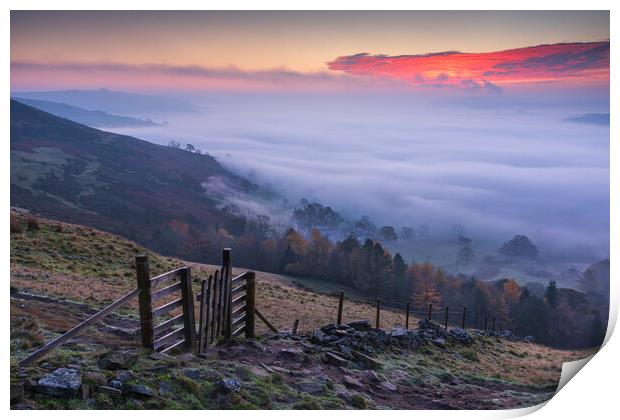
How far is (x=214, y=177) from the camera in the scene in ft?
137

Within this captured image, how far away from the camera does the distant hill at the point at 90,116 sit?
72.4 feet

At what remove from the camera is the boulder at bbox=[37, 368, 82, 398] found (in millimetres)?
6801

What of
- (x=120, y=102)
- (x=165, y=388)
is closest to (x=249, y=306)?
(x=165, y=388)

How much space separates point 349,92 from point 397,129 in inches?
176

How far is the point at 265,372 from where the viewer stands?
8641 mm

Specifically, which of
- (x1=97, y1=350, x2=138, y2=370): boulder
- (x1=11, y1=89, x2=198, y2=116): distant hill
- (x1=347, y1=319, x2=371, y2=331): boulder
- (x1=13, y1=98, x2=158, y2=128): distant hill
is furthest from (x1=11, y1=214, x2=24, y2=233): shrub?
(x1=97, y1=350, x2=138, y2=370): boulder

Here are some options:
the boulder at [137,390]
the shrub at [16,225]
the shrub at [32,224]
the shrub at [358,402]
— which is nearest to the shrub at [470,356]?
the shrub at [358,402]

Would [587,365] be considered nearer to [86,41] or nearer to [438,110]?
[86,41]

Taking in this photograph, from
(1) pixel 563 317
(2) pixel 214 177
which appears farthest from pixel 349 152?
(2) pixel 214 177

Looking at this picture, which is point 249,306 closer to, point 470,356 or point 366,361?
point 366,361

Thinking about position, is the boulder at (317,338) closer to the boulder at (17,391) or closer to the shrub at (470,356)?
the shrub at (470,356)

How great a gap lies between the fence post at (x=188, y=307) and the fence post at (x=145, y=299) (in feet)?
2.42

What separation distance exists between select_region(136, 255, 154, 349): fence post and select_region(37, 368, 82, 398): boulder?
125cm
